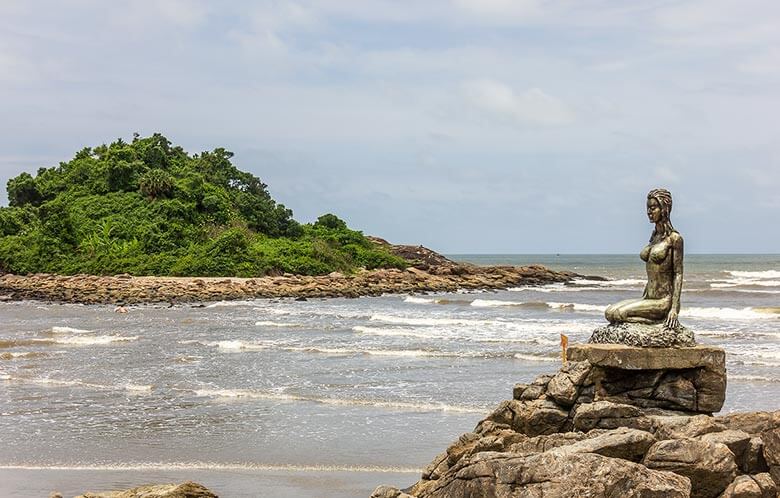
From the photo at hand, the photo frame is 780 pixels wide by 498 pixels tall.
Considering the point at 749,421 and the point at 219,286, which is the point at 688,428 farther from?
the point at 219,286

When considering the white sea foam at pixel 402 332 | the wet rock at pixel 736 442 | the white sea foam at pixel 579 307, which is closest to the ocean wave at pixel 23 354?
the white sea foam at pixel 402 332

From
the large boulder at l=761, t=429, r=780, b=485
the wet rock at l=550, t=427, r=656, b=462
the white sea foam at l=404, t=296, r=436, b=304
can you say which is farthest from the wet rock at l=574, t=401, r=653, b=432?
the white sea foam at l=404, t=296, r=436, b=304

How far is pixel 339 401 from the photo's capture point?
16391mm

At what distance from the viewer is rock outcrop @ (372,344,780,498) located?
569 cm

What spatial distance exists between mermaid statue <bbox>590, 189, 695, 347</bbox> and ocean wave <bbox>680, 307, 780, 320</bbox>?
27.7 meters

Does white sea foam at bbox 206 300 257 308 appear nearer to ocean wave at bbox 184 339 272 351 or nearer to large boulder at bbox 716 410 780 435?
ocean wave at bbox 184 339 272 351

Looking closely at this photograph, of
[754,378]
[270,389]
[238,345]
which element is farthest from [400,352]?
[754,378]

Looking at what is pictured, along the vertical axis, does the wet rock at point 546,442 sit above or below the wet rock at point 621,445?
below

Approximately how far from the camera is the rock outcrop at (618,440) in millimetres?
5688

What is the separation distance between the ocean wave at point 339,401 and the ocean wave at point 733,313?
2241cm

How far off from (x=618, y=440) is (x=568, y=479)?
3.46 ft

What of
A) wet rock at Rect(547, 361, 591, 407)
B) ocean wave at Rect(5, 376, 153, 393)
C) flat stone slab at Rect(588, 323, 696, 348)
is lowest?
ocean wave at Rect(5, 376, 153, 393)

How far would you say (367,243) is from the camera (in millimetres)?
69250

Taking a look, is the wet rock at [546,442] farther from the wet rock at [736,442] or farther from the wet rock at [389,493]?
the wet rock at [389,493]
